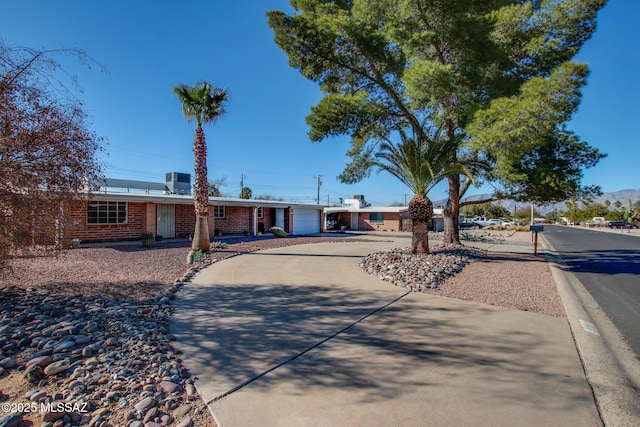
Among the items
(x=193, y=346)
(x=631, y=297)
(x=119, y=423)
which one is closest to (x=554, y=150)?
(x=631, y=297)

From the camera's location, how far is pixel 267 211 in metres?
24.5

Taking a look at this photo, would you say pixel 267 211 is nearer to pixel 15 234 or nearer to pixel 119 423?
pixel 15 234

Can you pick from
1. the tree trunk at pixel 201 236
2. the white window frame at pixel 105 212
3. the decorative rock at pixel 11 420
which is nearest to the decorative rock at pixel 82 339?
the decorative rock at pixel 11 420

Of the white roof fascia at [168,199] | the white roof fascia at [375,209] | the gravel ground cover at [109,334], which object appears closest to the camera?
the gravel ground cover at [109,334]

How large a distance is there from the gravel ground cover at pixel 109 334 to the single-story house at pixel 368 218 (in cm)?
2570

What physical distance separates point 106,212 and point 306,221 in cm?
1465

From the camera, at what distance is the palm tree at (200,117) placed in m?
11.7

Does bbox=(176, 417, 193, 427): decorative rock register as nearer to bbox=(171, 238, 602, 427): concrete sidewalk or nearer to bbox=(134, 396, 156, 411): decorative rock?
bbox=(171, 238, 602, 427): concrete sidewalk

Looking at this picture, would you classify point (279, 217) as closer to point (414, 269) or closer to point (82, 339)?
point (414, 269)

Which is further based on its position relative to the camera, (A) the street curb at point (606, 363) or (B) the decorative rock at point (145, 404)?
(A) the street curb at point (606, 363)

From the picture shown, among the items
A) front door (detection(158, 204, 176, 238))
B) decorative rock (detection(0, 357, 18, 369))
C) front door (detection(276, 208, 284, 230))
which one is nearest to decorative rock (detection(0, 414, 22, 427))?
decorative rock (detection(0, 357, 18, 369))

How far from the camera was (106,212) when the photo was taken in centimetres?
1498

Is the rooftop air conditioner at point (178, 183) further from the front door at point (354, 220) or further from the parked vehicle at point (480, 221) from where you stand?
the parked vehicle at point (480, 221)

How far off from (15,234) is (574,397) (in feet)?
23.4
